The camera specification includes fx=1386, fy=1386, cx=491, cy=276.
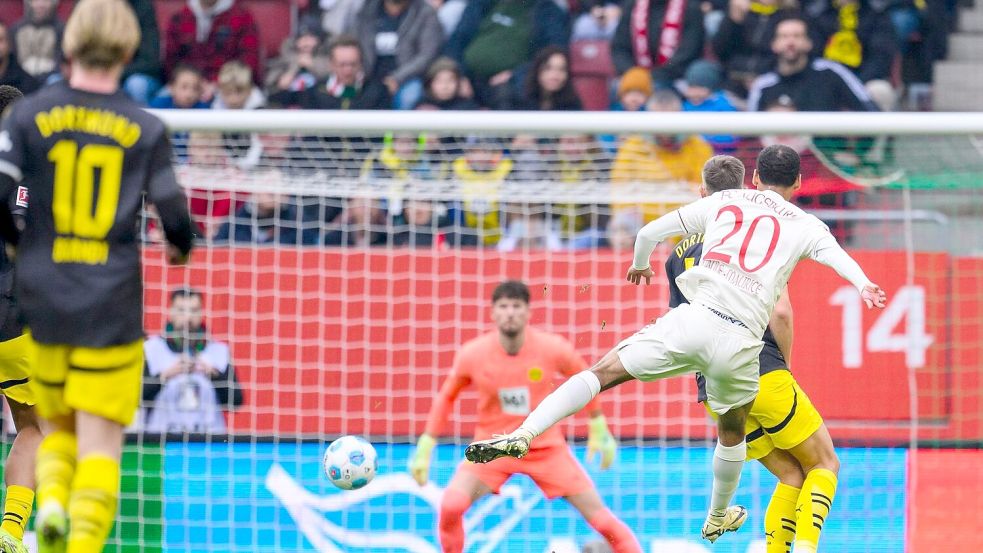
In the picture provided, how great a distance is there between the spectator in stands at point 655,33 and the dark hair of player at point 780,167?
5.35 metres

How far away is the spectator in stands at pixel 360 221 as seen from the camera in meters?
9.84

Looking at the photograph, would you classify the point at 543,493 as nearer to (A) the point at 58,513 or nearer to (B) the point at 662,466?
(B) the point at 662,466

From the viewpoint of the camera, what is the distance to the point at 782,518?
23.4 feet

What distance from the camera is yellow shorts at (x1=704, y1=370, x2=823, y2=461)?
6879mm

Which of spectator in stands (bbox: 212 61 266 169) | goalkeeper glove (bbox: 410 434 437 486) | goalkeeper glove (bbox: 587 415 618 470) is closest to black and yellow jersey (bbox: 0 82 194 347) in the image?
goalkeeper glove (bbox: 410 434 437 486)

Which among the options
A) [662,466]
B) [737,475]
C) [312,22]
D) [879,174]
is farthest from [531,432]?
[312,22]

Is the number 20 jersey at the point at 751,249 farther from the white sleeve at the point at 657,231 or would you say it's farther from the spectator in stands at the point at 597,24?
the spectator in stands at the point at 597,24

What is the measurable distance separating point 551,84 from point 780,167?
4.90 metres

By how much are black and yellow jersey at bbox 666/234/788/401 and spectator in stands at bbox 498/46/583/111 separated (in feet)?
14.6

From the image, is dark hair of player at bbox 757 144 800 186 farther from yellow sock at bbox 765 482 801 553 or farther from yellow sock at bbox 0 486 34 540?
yellow sock at bbox 0 486 34 540

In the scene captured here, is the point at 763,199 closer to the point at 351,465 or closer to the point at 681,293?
the point at 681,293

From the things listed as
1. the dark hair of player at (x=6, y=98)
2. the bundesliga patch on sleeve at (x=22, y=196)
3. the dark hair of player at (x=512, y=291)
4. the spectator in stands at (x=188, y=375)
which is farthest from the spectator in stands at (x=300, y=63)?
the bundesliga patch on sleeve at (x=22, y=196)

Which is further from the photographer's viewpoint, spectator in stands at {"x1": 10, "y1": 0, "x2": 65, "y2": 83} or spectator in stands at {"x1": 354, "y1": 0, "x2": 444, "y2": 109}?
spectator in stands at {"x1": 10, "y1": 0, "x2": 65, "y2": 83}

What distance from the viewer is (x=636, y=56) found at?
476 inches
